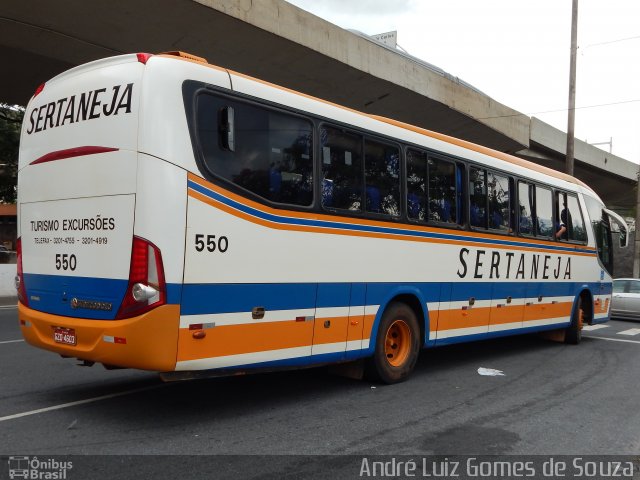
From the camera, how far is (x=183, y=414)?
19.5 ft

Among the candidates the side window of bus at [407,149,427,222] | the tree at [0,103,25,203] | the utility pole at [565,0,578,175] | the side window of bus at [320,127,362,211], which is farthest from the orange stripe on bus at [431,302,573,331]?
the tree at [0,103,25,203]

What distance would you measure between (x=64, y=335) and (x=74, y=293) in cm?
40

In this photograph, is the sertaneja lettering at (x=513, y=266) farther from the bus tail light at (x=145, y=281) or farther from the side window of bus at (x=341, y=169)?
the bus tail light at (x=145, y=281)

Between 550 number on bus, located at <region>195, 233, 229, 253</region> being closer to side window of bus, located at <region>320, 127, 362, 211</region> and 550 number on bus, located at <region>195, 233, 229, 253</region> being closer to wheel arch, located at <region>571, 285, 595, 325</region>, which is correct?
side window of bus, located at <region>320, 127, 362, 211</region>

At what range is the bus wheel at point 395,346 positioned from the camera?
24.4ft

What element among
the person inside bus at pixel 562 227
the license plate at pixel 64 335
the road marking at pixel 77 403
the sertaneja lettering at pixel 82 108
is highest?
the sertaneja lettering at pixel 82 108

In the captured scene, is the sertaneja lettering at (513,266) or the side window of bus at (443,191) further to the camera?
the sertaneja lettering at (513,266)

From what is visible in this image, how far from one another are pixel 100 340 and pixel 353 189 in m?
3.30

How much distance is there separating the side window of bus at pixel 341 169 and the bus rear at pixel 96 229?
81.2 inches

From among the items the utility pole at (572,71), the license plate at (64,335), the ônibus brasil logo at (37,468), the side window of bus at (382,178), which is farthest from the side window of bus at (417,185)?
the utility pole at (572,71)

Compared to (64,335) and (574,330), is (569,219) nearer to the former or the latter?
(574,330)

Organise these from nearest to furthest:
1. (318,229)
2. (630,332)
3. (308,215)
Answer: (308,215), (318,229), (630,332)

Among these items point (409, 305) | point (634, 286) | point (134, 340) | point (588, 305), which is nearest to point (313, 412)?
point (134, 340)

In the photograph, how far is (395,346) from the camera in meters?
7.92
